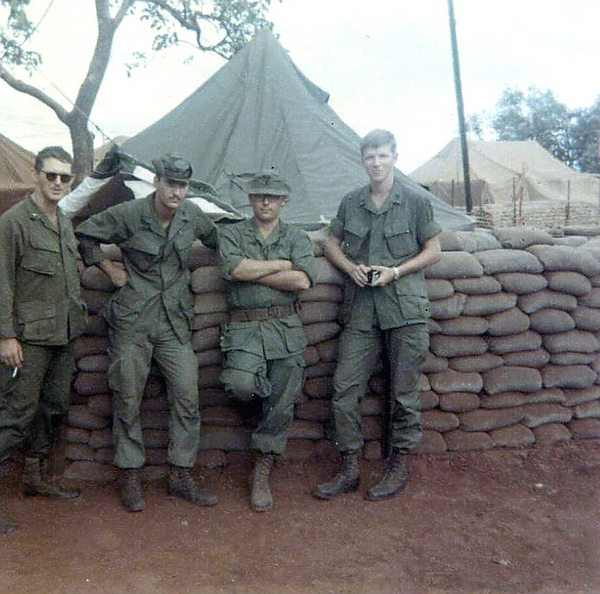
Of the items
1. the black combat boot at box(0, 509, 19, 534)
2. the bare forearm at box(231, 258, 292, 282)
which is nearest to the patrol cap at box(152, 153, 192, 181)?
the bare forearm at box(231, 258, 292, 282)

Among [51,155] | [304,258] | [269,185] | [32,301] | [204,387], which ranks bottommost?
[204,387]

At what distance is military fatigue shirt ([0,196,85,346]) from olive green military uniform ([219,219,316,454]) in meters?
0.78

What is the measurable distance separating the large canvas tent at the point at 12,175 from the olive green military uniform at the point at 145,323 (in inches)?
277

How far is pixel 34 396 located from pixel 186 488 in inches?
35.8

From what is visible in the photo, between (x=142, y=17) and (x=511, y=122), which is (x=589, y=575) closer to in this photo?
(x=142, y=17)

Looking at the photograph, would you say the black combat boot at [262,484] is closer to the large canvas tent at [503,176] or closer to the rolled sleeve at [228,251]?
the rolled sleeve at [228,251]

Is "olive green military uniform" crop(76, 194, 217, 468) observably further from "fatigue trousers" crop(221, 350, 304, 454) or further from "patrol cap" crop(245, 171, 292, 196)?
"patrol cap" crop(245, 171, 292, 196)

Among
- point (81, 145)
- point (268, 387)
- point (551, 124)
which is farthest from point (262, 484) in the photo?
point (551, 124)

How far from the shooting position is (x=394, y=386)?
13.5 ft

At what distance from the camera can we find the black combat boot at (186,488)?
155 inches

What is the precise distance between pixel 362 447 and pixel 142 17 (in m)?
9.88

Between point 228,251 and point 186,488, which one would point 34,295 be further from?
point 186,488

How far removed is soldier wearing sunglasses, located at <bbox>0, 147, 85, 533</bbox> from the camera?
3580mm

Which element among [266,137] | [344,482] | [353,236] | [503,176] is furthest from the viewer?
[503,176]
